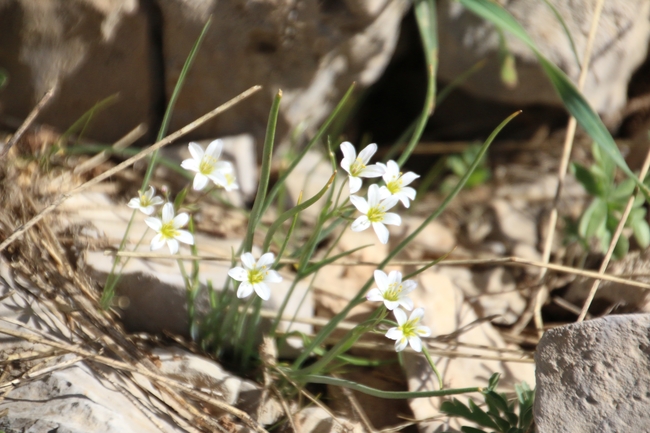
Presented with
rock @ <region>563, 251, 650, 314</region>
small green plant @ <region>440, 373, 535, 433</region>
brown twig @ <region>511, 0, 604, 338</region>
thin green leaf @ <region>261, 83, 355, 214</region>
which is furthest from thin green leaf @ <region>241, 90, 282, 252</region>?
rock @ <region>563, 251, 650, 314</region>

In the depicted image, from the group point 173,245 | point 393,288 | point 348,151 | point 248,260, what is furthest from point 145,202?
point 393,288

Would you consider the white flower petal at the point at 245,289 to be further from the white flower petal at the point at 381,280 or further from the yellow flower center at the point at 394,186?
the yellow flower center at the point at 394,186

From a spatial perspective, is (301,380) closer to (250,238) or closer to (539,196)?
(250,238)

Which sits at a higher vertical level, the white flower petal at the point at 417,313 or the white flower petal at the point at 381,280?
the white flower petal at the point at 381,280

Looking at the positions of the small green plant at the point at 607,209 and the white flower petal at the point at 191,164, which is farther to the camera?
the small green plant at the point at 607,209

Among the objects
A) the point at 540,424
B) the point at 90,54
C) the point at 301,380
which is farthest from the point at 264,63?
the point at 540,424

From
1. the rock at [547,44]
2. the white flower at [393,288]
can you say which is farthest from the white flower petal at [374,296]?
the rock at [547,44]

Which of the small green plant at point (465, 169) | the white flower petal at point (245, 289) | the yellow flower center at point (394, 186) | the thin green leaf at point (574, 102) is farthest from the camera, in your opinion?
the small green plant at point (465, 169)

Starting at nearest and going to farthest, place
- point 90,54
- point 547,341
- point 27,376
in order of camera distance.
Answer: point 27,376 → point 547,341 → point 90,54
